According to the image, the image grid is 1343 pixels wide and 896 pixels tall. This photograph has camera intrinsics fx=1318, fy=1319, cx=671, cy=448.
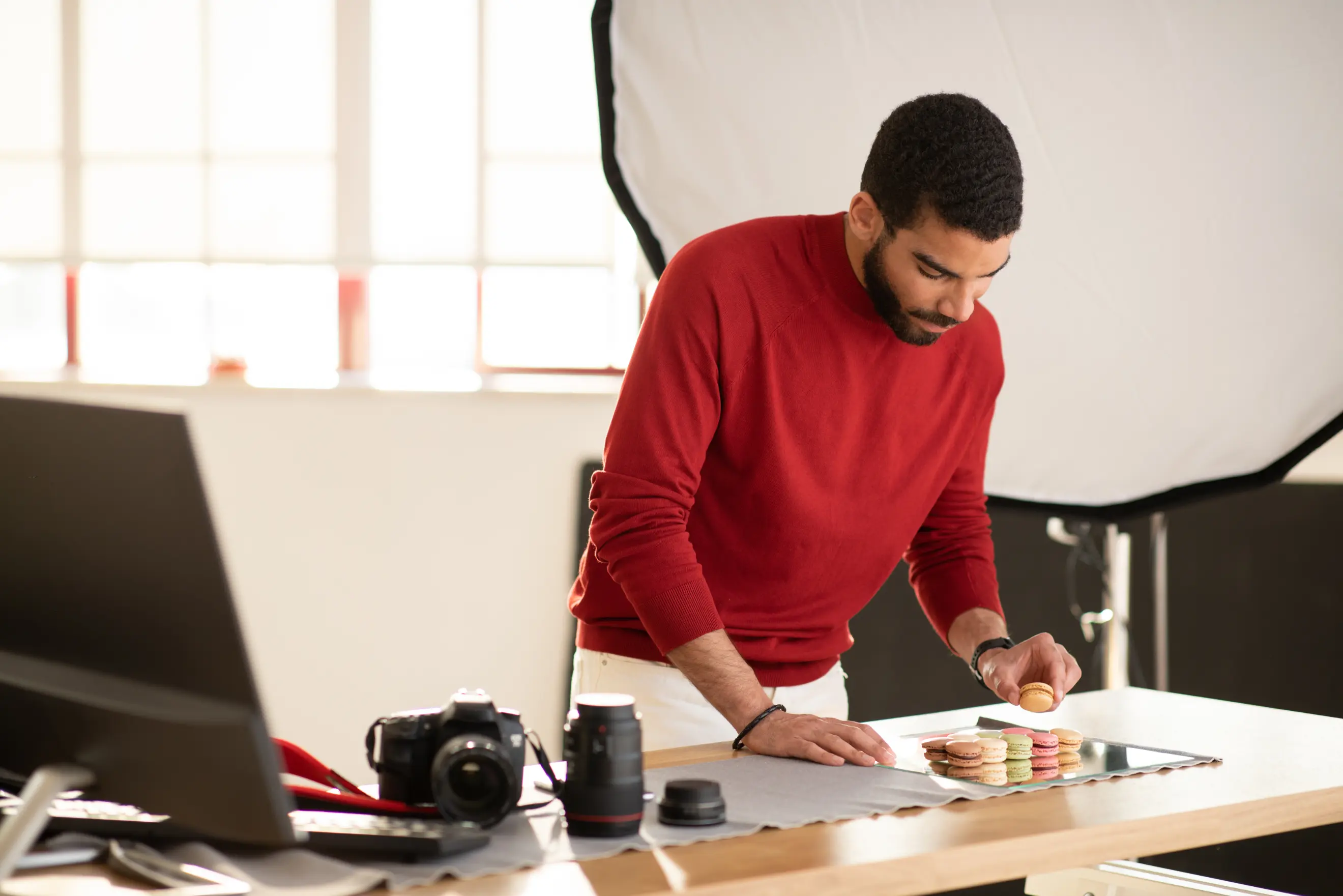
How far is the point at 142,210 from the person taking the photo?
2904mm

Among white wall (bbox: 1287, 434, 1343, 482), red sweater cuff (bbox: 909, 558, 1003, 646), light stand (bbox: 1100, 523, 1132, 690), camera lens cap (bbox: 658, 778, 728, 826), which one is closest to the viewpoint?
camera lens cap (bbox: 658, 778, 728, 826)

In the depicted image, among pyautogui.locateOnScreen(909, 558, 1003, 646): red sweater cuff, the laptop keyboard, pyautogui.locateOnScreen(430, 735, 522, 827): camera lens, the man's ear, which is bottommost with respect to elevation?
the laptop keyboard

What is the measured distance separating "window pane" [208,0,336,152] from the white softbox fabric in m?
1.20

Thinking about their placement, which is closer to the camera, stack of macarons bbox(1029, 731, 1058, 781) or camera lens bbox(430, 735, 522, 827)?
camera lens bbox(430, 735, 522, 827)

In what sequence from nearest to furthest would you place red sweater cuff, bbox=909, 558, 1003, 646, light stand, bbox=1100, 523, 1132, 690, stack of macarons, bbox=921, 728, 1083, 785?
stack of macarons, bbox=921, 728, 1083, 785, red sweater cuff, bbox=909, 558, 1003, 646, light stand, bbox=1100, 523, 1132, 690

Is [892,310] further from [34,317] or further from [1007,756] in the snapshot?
[34,317]

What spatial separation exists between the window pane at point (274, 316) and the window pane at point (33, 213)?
1.15ft

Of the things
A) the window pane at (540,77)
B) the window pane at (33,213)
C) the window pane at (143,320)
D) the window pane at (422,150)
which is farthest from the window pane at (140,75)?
the window pane at (540,77)

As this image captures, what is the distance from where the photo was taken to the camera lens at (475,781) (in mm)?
963

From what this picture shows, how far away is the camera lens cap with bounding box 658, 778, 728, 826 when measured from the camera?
1072 millimetres

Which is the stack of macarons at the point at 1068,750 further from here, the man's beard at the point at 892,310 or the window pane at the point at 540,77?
the window pane at the point at 540,77

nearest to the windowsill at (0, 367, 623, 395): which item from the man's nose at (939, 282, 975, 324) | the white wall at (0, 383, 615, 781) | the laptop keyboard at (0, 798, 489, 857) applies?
the white wall at (0, 383, 615, 781)

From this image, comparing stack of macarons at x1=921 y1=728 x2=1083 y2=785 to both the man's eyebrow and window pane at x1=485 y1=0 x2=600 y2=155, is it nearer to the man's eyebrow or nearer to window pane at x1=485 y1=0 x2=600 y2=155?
the man's eyebrow

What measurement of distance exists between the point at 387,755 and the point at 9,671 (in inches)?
11.1
